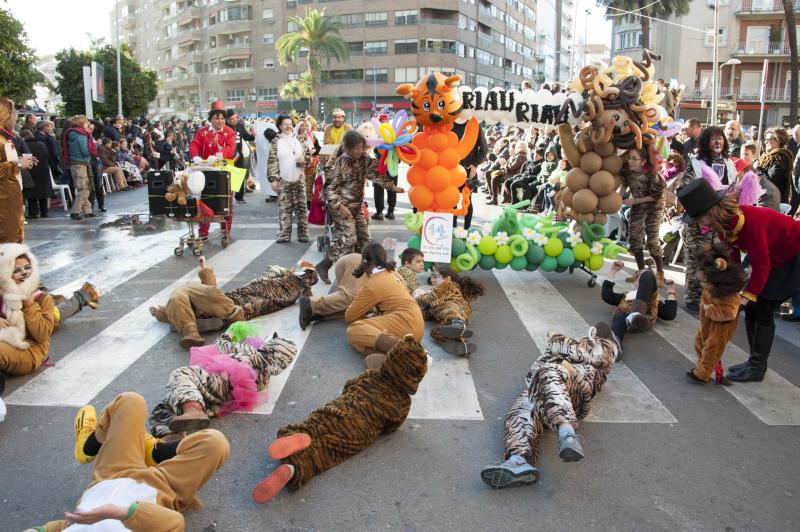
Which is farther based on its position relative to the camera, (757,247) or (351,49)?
(351,49)

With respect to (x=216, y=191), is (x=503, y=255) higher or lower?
lower

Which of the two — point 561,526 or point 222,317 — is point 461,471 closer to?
point 561,526

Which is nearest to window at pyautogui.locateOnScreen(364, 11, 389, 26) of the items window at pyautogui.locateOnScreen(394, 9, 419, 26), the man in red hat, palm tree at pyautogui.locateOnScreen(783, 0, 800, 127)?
window at pyautogui.locateOnScreen(394, 9, 419, 26)

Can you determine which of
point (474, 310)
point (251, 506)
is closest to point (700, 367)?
point (474, 310)

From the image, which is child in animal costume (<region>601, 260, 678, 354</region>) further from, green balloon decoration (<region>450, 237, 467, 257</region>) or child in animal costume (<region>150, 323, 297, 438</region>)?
child in animal costume (<region>150, 323, 297, 438</region>)

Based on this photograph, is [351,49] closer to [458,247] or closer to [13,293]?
[458,247]

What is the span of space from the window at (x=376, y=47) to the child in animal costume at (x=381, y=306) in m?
69.2

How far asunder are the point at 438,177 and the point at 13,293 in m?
4.83

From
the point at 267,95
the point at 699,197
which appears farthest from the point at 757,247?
the point at 267,95

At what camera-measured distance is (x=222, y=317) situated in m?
6.10

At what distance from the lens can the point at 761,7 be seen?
2061 inches

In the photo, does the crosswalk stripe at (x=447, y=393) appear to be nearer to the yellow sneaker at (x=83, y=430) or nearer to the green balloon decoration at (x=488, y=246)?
the yellow sneaker at (x=83, y=430)

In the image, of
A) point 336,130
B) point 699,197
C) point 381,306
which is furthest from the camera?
point 336,130

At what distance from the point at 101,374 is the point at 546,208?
32.9 feet
